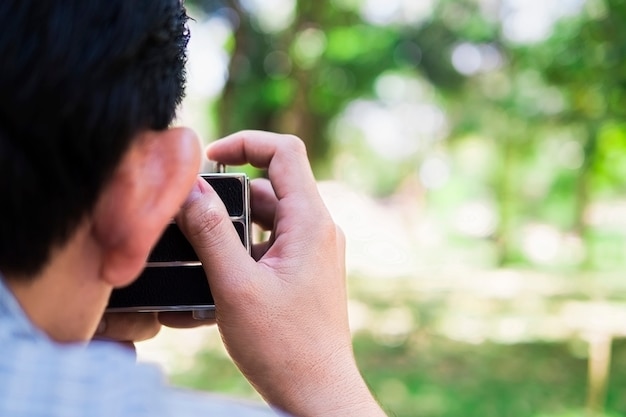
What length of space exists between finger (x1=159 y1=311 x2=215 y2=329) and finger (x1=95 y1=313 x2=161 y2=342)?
24mm

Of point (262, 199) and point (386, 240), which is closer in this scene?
point (262, 199)

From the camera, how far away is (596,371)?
16.5ft

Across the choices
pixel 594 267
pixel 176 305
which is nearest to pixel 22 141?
pixel 176 305

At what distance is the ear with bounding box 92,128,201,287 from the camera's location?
1.94 ft

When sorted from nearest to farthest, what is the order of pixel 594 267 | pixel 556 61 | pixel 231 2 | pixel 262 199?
pixel 262 199 < pixel 556 61 < pixel 231 2 < pixel 594 267

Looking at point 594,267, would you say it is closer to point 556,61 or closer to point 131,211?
point 556,61

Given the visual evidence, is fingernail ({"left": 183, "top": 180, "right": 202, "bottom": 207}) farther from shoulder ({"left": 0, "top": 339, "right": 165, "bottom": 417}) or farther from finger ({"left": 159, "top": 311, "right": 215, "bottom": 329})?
shoulder ({"left": 0, "top": 339, "right": 165, "bottom": 417})

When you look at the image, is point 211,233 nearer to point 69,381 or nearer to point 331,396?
point 331,396

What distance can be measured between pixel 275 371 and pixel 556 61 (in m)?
5.64

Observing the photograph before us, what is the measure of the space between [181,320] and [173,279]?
0.11m

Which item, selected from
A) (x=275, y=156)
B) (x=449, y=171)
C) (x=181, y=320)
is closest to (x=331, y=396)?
(x=181, y=320)

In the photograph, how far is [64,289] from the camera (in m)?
0.60

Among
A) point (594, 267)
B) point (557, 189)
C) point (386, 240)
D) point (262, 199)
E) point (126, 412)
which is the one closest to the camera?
point (126, 412)

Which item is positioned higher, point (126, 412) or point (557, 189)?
point (126, 412)
